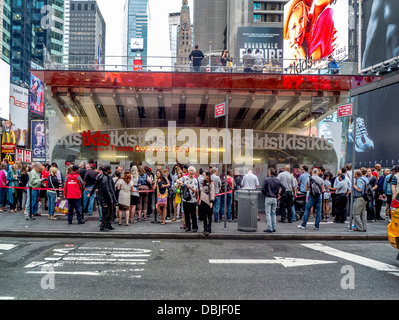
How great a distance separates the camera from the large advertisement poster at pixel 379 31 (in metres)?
29.2

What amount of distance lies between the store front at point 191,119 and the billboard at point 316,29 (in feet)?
34.2

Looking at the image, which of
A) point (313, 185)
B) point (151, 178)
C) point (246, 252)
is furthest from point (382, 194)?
point (151, 178)

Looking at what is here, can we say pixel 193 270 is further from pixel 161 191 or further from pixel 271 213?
pixel 161 191

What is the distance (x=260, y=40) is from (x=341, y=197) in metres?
63.3

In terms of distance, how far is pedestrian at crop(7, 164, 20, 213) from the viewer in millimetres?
14039

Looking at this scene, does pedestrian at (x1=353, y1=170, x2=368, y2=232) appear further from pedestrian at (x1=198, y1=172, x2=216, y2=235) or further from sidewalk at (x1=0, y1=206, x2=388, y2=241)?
pedestrian at (x1=198, y1=172, x2=216, y2=235)

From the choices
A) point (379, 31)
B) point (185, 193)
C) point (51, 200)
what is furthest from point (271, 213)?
point (379, 31)

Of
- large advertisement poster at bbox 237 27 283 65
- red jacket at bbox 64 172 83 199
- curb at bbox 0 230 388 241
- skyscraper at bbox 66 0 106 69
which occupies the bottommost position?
curb at bbox 0 230 388 241

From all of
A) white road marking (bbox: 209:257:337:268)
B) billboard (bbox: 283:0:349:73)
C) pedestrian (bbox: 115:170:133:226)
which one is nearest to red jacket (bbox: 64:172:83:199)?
pedestrian (bbox: 115:170:133:226)

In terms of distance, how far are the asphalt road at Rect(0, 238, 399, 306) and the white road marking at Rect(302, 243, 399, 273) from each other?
0.07 feet

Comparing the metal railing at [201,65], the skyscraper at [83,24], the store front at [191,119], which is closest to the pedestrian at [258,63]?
the metal railing at [201,65]

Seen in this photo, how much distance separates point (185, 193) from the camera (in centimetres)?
1014

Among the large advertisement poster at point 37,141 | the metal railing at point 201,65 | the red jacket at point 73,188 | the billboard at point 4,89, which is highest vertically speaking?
the billboard at point 4,89

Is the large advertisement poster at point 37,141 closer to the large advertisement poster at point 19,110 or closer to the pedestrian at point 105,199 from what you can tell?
the large advertisement poster at point 19,110
